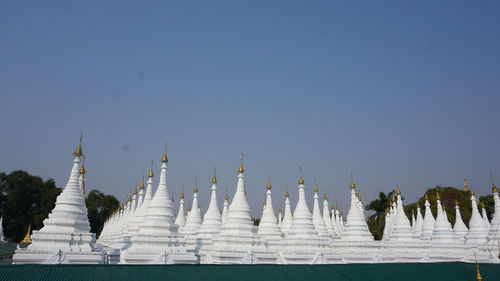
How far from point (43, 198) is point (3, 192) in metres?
6.28

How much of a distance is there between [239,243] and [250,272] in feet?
25.1

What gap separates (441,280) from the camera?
55.5 ft

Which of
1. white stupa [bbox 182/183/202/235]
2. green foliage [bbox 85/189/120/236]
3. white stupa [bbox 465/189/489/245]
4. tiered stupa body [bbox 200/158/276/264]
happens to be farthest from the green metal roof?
green foliage [bbox 85/189/120/236]

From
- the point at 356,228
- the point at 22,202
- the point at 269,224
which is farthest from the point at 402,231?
the point at 22,202

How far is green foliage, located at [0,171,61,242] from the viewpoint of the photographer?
65188mm

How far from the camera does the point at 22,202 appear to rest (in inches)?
2611

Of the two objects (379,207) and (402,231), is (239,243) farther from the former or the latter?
(379,207)

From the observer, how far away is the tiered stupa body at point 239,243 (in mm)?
21875

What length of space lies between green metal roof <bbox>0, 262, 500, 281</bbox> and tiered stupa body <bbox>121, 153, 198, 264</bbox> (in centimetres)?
637

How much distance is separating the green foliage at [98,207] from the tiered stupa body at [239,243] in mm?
65663

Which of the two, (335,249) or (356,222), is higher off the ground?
(356,222)

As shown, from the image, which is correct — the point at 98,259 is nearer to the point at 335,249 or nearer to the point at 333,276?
the point at 333,276

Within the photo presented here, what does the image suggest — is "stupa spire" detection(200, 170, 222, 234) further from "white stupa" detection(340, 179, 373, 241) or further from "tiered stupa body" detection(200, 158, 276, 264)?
"white stupa" detection(340, 179, 373, 241)

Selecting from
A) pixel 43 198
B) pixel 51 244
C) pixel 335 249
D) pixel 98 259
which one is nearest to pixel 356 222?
pixel 335 249
